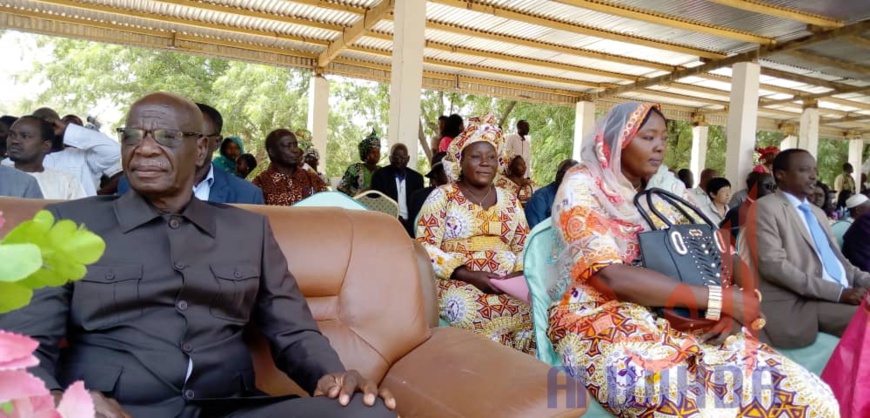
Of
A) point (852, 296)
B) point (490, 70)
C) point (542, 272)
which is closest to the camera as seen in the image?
point (542, 272)

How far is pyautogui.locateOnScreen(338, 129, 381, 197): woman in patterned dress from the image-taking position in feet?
21.0

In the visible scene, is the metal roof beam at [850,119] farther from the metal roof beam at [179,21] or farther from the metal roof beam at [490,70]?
the metal roof beam at [179,21]

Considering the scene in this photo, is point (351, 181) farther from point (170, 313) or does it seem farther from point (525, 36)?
point (170, 313)

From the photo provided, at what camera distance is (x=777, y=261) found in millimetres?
3293

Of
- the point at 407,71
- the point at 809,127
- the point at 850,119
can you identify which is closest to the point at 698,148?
the point at 809,127

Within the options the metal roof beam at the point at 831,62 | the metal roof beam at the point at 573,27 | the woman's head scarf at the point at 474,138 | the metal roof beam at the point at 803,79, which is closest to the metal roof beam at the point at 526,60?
the metal roof beam at the point at 573,27

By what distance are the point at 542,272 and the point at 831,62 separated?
9313mm

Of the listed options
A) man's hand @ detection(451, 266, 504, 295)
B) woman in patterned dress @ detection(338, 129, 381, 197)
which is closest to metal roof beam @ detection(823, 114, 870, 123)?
woman in patterned dress @ detection(338, 129, 381, 197)

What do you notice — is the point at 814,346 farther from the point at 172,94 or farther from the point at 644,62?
the point at 644,62

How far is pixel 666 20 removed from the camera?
25.7 ft

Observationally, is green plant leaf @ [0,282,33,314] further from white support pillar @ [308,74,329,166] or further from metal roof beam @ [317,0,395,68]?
white support pillar @ [308,74,329,166]

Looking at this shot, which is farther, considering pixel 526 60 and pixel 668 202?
pixel 526 60

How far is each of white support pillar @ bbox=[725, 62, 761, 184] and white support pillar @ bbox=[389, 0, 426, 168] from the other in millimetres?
5078

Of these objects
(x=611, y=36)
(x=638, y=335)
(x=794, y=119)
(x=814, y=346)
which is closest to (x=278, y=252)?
(x=638, y=335)
